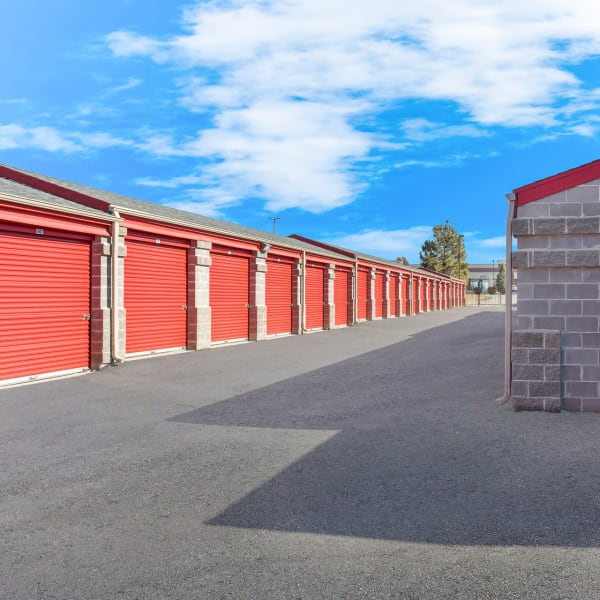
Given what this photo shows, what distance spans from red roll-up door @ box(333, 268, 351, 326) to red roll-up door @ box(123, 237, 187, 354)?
13865 mm

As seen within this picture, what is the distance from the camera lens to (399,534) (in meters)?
4.21

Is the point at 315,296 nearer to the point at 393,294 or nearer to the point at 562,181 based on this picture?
the point at 393,294

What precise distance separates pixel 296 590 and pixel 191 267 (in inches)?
592

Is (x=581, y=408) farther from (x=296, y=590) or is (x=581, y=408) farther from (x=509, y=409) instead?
(x=296, y=590)

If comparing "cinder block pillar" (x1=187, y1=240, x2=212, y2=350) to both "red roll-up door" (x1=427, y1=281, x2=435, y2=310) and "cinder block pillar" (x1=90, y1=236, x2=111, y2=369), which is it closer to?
"cinder block pillar" (x1=90, y1=236, x2=111, y2=369)

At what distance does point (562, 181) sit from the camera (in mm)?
8359

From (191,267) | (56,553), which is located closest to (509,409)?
(56,553)

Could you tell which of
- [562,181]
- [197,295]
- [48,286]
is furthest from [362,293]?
[562,181]

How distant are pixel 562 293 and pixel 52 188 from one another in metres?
13.5

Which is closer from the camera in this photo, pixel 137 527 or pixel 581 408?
pixel 137 527

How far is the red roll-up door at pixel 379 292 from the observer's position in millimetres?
38375

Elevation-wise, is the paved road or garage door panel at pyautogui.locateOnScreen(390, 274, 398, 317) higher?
garage door panel at pyautogui.locateOnScreen(390, 274, 398, 317)

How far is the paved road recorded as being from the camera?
11.7 ft

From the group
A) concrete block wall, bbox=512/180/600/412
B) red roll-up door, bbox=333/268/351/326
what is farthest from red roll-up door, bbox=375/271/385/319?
concrete block wall, bbox=512/180/600/412
